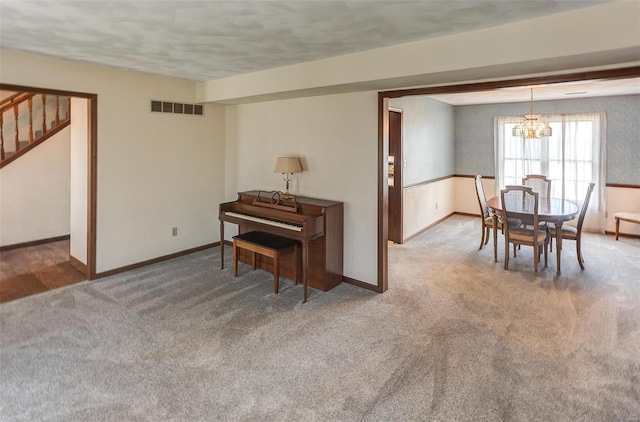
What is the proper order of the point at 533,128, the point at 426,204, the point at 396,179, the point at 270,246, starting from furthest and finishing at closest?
the point at 426,204 < the point at 396,179 < the point at 533,128 < the point at 270,246

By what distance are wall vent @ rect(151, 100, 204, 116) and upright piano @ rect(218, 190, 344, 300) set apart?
160 cm

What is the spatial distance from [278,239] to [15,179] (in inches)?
157

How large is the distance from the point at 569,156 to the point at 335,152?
4832 mm

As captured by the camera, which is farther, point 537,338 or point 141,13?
point 537,338

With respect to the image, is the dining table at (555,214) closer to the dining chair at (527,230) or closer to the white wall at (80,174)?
the dining chair at (527,230)

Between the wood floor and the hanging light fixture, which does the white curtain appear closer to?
the hanging light fixture

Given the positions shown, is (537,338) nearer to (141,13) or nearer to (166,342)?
(166,342)

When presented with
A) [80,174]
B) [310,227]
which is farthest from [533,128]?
[80,174]

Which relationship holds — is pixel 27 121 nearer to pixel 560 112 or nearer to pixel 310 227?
pixel 310 227

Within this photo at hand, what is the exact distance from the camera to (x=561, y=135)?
21.9 feet

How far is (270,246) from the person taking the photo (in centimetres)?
390

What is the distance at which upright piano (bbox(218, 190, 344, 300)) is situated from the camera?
12.4 ft

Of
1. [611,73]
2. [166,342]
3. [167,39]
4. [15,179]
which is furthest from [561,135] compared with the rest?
[15,179]

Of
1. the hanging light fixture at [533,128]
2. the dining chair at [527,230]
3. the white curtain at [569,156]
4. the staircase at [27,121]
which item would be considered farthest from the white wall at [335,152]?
the white curtain at [569,156]
